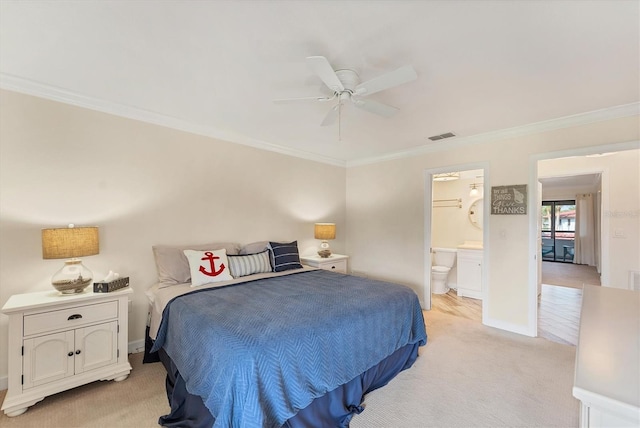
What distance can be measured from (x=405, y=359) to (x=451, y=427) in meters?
0.74

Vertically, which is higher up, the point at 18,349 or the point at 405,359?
the point at 18,349

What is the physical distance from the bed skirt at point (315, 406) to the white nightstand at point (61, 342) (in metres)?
0.51

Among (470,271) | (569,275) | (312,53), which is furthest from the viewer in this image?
(569,275)

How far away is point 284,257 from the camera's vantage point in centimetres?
355

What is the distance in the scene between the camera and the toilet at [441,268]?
4.95 meters

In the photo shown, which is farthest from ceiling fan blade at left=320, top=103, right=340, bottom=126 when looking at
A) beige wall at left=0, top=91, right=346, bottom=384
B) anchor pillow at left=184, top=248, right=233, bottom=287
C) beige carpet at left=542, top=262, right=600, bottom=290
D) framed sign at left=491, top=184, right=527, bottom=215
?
beige carpet at left=542, top=262, right=600, bottom=290

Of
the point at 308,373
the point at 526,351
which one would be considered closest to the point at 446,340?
the point at 526,351

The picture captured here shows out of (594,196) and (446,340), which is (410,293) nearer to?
(446,340)

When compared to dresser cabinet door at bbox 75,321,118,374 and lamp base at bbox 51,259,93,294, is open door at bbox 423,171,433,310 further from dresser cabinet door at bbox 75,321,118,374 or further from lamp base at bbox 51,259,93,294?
lamp base at bbox 51,259,93,294

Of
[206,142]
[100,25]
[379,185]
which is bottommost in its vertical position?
[379,185]

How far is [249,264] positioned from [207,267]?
19.9 inches

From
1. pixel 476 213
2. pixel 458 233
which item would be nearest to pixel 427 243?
pixel 458 233

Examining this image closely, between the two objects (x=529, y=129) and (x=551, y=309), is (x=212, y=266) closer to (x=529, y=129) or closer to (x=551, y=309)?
(x=529, y=129)

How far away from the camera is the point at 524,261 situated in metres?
3.26
